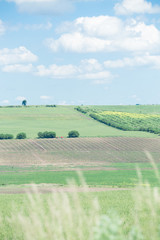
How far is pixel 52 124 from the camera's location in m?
117

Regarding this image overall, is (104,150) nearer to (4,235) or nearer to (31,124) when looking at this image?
(31,124)

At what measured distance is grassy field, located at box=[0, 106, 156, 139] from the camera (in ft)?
319

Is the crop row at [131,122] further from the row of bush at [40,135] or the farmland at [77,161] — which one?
the row of bush at [40,135]

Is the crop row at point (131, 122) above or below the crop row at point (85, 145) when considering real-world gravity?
above

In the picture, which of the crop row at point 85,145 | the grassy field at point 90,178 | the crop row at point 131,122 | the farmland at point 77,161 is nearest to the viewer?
the farmland at point 77,161

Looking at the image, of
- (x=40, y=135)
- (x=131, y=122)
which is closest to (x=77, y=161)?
(x=40, y=135)

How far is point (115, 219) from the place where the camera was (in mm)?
7062

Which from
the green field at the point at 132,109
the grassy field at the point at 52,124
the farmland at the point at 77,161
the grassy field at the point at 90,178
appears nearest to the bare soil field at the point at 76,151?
the farmland at the point at 77,161

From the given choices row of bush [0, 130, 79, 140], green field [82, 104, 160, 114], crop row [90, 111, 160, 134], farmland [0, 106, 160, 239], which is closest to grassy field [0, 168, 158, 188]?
farmland [0, 106, 160, 239]

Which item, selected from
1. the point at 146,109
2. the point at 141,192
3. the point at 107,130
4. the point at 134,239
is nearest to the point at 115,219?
the point at 134,239

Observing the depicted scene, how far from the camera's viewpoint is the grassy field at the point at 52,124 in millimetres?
97238

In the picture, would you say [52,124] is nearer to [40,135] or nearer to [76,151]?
[40,135]

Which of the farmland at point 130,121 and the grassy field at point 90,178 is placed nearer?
the grassy field at point 90,178

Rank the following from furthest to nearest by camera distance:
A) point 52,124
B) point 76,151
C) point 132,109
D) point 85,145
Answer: point 132,109 → point 52,124 → point 85,145 → point 76,151
